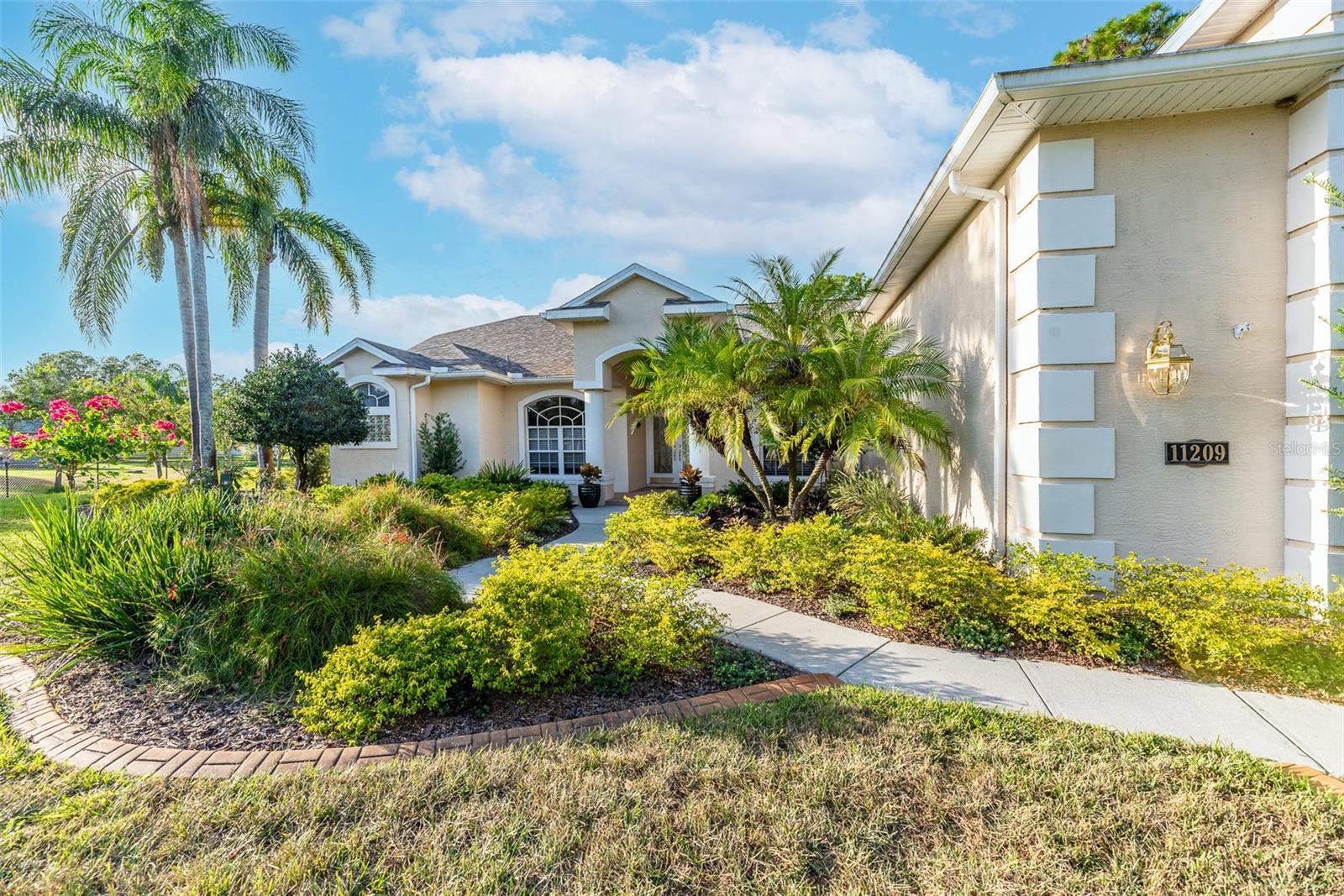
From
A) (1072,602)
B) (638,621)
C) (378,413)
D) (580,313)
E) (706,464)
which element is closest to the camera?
(638,621)

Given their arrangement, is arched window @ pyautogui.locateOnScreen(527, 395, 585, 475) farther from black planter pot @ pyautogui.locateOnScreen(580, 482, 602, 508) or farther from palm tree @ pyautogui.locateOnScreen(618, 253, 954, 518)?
palm tree @ pyautogui.locateOnScreen(618, 253, 954, 518)

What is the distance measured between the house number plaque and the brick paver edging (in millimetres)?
3954

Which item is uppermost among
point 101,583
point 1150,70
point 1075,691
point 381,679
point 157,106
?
point 157,106

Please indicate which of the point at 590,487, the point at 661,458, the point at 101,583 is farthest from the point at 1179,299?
the point at 661,458

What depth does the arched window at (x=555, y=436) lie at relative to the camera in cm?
1691

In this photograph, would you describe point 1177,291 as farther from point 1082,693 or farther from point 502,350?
point 502,350

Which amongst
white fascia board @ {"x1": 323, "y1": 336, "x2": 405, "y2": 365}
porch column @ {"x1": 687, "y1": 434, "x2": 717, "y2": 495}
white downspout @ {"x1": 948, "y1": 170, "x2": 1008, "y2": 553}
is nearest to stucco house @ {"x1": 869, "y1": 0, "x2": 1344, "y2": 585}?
white downspout @ {"x1": 948, "y1": 170, "x2": 1008, "y2": 553}

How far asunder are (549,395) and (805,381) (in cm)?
1005

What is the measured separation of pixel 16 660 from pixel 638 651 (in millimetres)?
5079

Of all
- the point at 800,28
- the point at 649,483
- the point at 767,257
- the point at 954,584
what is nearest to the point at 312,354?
the point at 649,483

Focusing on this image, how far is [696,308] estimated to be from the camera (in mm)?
13398

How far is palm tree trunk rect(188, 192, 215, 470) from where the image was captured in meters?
12.9

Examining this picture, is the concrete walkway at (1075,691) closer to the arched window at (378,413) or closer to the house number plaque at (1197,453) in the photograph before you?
the house number plaque at (1197,453)

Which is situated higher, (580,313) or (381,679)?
(580,313)
